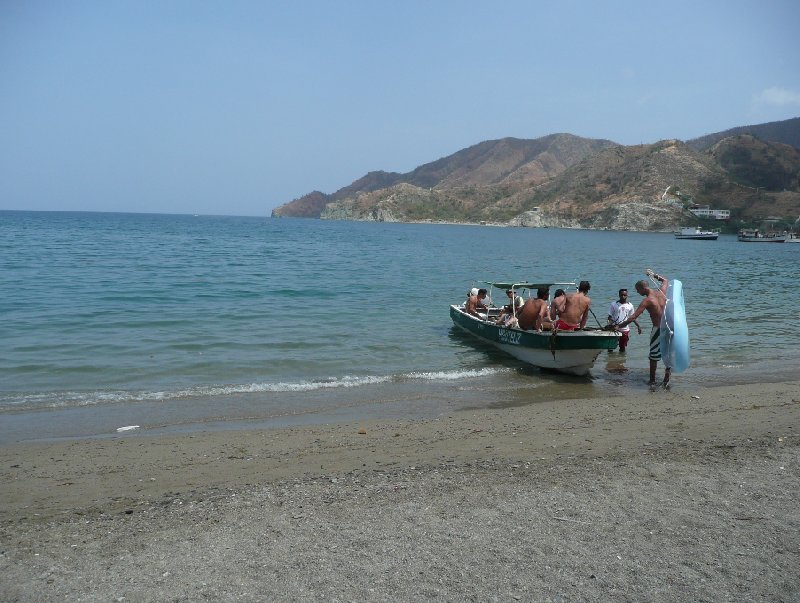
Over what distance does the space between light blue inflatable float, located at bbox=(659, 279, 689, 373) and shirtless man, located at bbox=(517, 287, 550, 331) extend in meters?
2.39

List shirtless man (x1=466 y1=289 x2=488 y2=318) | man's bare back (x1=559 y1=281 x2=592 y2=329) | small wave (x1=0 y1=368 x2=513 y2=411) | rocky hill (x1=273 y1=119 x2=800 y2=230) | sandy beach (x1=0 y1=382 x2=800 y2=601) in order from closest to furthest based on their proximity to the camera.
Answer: sandy beach (x1=0 y1=382 x2=800 y2=601) → small wave (x1=0 y1=368 x2=513 y2=411) → man's bare back (x1=559 y1=281 x2=592 y2=329) → shirtless man (x1=466 y1=289 x2=488 y2=318) → rocky hill (x1=273 y1=119 x2=800 y2=230)

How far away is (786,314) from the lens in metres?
22.6

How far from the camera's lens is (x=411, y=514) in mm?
5672

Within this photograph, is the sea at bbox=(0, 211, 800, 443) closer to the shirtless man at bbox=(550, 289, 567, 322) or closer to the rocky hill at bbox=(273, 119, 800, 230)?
the shirtless man at bbox=(550, 289, 567, 322)

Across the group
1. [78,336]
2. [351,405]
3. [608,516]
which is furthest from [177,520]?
[78,336]

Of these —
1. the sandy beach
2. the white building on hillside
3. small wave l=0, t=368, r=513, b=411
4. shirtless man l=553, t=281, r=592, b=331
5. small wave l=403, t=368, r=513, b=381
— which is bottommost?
small wave l=403, t=368, r=513, b=381

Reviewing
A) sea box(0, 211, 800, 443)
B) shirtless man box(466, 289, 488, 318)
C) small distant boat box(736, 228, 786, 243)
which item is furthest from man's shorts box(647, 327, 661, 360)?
small distant boat box(736, 228, 786, 243)

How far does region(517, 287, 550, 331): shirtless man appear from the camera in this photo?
44.2 feet

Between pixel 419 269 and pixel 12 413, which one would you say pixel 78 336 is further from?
pixel 419 269

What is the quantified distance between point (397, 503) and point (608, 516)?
73.8 inches

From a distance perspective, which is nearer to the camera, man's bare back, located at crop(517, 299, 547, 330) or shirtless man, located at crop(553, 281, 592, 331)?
shirtless man, located at crop(553, 281, 592, 331)

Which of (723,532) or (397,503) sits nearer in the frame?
(723,532)

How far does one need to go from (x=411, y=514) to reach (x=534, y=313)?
8.67m

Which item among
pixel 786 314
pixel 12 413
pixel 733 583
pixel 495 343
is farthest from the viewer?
pixel 786 314
